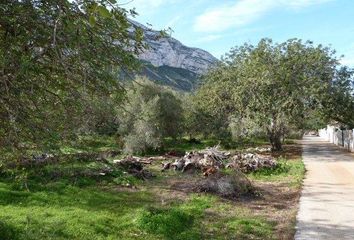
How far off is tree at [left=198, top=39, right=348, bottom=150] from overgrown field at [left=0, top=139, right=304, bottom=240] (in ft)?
48.0

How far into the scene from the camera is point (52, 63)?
6.34 meters

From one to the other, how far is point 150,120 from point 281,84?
31.9ft

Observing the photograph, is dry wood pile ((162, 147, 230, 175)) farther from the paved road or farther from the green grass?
the paved road

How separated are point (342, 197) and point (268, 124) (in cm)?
1964

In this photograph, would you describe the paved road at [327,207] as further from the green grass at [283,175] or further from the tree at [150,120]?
the tree at [150,120]

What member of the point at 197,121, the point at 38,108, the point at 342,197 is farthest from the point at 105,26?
the point at 197,121

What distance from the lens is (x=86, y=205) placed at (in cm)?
1272

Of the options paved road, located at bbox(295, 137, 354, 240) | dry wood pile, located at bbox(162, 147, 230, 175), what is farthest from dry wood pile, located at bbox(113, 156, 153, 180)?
paved road, located at bbox(295, 137, 354, 240)

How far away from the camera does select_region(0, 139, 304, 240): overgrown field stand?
9812mm

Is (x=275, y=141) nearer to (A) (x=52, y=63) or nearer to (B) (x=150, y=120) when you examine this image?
(B) (x=150, y=120)

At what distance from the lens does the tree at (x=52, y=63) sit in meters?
5.13

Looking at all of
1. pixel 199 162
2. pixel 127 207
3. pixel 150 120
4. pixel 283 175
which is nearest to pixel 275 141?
pixel 150 120

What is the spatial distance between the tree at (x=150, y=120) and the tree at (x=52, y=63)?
63.1 ft

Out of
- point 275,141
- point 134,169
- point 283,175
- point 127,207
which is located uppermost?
point 275,141
